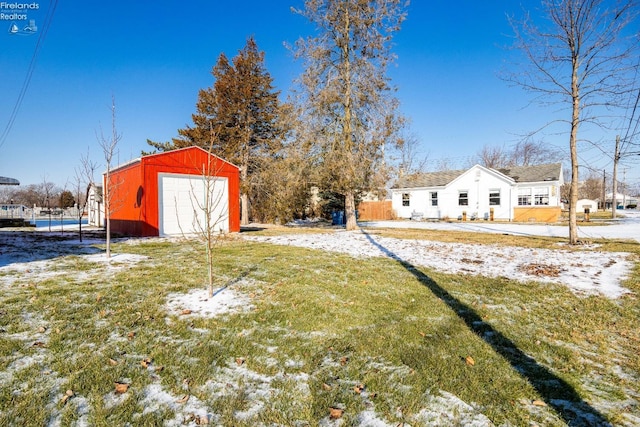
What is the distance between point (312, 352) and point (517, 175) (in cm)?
2963

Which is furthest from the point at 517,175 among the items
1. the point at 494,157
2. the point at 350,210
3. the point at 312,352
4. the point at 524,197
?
the point at 312,352

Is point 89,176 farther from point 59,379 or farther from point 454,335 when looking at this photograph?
point 454,335

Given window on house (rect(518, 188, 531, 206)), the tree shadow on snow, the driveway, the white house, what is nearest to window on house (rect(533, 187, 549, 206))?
the white house

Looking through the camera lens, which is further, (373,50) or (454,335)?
(373,50)

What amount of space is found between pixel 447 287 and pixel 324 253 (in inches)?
148

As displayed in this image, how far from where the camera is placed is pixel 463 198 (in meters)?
27.4

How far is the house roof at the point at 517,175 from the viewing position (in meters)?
25.0

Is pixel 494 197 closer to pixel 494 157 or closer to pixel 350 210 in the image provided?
pixel 350 210

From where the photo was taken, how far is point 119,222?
14320 millimetres

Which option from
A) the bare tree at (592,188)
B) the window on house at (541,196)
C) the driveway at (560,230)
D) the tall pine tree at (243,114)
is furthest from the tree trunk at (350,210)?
the bare tree at (592,188)

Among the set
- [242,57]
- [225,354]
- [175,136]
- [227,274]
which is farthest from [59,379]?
[175,136]

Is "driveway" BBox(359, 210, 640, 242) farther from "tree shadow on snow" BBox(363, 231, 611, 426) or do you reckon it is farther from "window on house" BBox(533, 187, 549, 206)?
"tree shadow on snow" BBox(363, 231, 611, 426)

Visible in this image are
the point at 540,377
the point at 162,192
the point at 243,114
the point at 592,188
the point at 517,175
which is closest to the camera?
the point at 540,377

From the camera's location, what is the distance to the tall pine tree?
64.7ft
